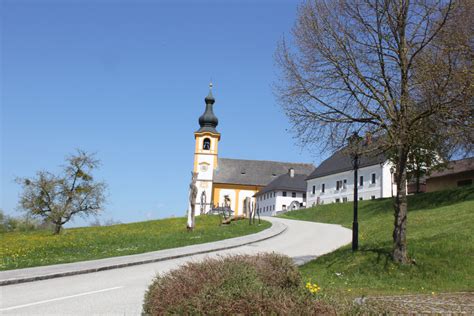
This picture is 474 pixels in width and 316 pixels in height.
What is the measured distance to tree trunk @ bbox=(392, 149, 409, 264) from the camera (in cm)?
1315

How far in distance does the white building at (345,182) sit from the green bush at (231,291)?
5035cm

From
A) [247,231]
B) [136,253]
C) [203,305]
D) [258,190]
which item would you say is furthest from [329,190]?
[203,305]

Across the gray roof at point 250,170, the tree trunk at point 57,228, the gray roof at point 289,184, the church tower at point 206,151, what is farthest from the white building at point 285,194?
the tree trunk at point 57,228

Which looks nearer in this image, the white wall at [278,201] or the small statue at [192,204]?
the small statue at [192,204]

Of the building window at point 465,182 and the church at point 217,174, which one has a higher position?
the church at point 217,174

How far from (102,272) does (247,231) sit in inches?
650

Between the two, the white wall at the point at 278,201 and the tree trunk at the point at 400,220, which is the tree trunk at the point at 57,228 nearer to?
the tree trunk at the point at 400,220

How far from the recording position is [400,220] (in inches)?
523

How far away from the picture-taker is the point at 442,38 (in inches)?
488

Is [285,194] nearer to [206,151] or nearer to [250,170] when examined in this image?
[250,170]

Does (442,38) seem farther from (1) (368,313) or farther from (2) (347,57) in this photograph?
(1) (368,313)

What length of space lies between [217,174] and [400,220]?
8254 cm

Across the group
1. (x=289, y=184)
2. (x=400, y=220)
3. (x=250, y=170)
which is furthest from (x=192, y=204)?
(x=250, y=170)

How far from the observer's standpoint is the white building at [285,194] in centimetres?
8281
